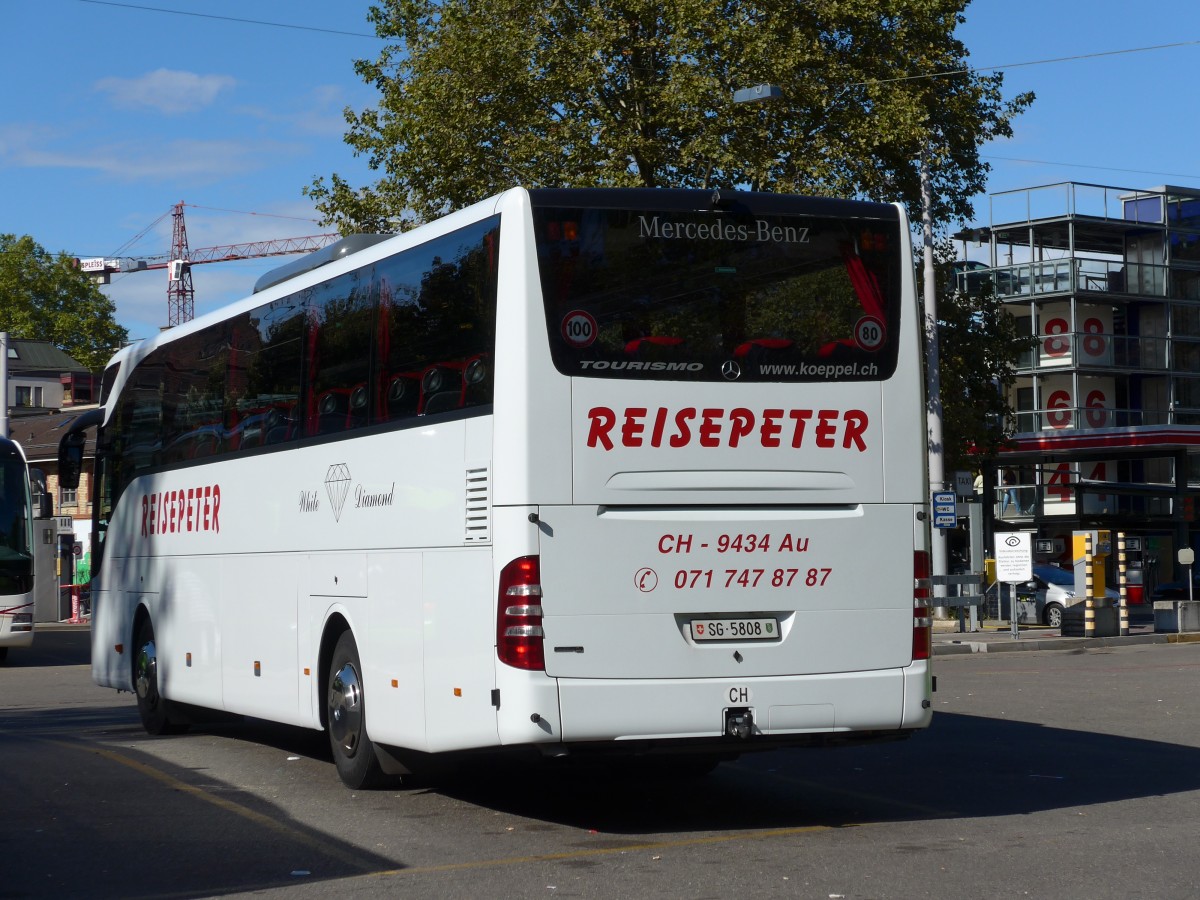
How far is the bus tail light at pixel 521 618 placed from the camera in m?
9.02

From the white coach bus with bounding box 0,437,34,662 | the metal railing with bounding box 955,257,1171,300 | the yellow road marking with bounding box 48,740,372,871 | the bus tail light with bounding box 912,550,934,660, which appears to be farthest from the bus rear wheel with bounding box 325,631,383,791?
the metal railing with bounding box 955,257,1171,300

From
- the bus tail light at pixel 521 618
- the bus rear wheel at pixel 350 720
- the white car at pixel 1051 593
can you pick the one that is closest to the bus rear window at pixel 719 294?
the bus tail light at pixel 521 618

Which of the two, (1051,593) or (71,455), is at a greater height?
(71,455)

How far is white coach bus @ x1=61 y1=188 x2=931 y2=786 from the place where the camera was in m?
9.12

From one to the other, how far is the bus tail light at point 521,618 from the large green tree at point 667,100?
23.5 m

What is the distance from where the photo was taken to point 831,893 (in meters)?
7.60

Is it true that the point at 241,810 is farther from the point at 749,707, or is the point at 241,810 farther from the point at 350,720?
the point at 749,707

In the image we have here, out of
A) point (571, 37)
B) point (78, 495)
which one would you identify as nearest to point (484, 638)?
point (571, 37)

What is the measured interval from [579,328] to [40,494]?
19.3 m

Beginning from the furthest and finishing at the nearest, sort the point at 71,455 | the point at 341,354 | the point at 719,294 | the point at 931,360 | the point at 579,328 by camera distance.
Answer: the point at 931,360 < the point at 71,455 < the point at 341,354 < the point at 719,294 < the point at 579,328

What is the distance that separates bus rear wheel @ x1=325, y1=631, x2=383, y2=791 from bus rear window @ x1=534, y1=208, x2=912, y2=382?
3.05m

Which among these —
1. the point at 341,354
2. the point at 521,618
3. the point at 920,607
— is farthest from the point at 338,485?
the point at 920,607

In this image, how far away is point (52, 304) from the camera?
104875 millimetres

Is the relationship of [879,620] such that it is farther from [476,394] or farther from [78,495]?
[78,495]
